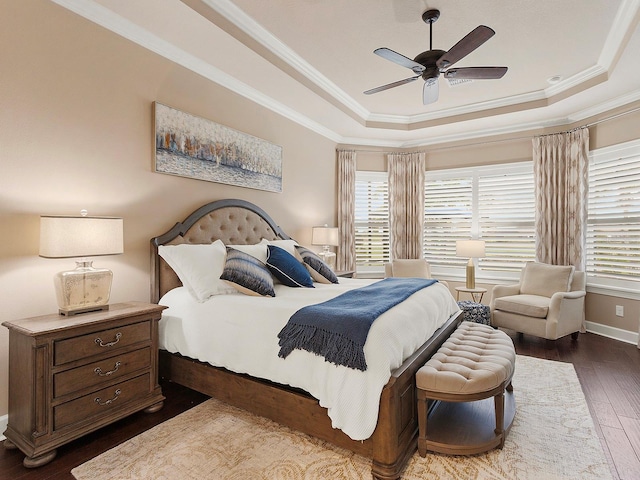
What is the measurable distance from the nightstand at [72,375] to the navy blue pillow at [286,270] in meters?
1.16

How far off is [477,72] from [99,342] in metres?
3.34

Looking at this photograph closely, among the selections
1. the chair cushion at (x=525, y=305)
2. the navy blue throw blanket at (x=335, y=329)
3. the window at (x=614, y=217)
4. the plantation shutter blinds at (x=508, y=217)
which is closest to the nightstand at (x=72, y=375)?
the navy blue throw blanket at (x=335, y=329)

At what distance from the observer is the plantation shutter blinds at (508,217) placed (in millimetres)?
5395

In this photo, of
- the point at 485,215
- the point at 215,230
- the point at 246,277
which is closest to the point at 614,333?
the point at 485,215

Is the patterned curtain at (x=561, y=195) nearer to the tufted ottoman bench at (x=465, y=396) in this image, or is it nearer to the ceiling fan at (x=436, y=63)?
the ceiling fan at (x=436, y=63)

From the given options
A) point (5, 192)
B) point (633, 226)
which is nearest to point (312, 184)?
point (5, 192)

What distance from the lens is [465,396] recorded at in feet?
6.50

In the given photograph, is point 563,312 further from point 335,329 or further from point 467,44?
point 335,329

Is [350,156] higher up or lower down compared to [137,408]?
higher up

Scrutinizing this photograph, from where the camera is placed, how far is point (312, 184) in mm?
5406

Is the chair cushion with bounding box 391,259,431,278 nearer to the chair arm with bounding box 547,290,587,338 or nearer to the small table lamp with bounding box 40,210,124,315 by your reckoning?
the chair arm with bounding box 547,290,587,338

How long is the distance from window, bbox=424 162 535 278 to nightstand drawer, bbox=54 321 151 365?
15.9 feet

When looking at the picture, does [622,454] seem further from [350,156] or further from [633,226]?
[350,156]

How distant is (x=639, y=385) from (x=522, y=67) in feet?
10.7
